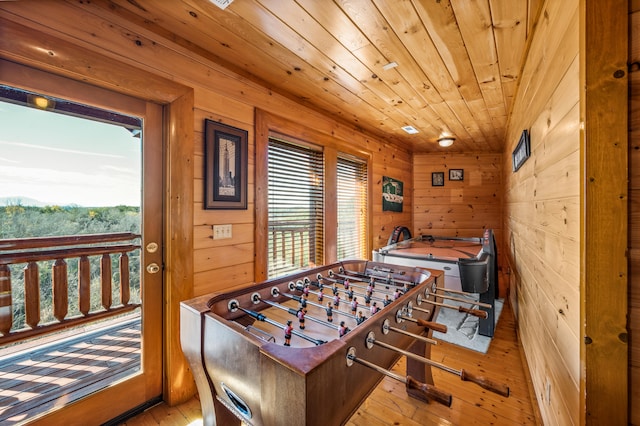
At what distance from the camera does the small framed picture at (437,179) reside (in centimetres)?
517

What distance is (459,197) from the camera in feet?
16.8

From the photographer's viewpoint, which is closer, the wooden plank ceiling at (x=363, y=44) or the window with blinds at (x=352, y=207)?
the wooden plank ceiling at (x=363, y=44)

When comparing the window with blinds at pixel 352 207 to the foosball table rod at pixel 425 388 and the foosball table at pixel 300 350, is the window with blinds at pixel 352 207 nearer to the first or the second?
the foosball table at pixel 300 350

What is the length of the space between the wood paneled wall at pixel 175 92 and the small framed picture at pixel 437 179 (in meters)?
3.57

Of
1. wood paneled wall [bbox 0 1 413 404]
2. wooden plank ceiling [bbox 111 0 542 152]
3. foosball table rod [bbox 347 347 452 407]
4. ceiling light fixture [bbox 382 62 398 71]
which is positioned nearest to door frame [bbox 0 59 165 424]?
wood paneled wall [bbox 0 1 413 404]

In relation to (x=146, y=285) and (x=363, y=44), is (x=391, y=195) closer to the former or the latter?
(x=363, y=44)

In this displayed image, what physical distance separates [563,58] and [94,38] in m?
2.26

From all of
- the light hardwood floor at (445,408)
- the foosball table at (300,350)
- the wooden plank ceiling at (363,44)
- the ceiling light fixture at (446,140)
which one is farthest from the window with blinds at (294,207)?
the ceiling light fixture at (446,140)

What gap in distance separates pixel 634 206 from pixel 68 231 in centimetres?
260

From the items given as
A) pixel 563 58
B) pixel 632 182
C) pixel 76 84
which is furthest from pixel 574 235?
pixel 76 84

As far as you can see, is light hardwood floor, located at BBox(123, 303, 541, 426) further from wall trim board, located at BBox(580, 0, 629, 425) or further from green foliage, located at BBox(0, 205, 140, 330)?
wall trim board, located at BBox(580, 0, 629, 425)

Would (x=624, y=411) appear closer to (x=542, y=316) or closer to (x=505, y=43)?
(x=542, y=316)

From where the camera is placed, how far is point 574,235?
0.95 m

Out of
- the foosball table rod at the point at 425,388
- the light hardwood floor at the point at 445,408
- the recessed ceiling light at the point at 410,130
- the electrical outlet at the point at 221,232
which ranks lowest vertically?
the light hardwood floor at the point at 445,408
